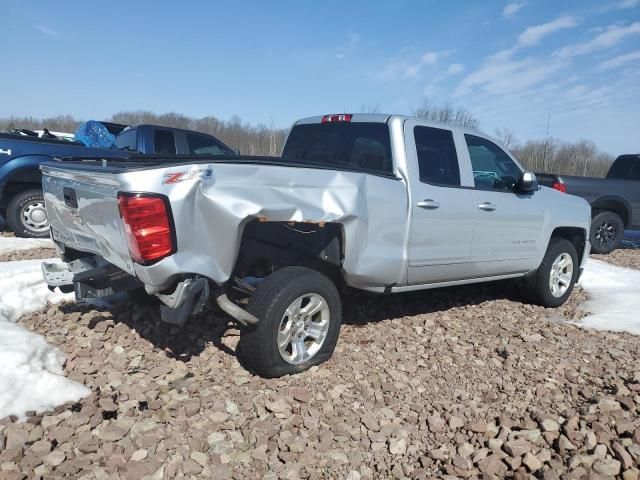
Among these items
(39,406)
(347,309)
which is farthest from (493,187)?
(39,406)

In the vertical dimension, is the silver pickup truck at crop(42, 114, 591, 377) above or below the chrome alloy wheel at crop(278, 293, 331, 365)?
above

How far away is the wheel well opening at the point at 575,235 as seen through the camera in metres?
5.89

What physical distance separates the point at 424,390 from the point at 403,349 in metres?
0.69

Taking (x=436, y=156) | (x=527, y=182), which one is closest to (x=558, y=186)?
(x=527, y=182)

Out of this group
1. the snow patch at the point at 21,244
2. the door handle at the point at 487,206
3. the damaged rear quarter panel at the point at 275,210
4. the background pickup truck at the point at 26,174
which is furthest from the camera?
the background pickup truck at the point at 26,174

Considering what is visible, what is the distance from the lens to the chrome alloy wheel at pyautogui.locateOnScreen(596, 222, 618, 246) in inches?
381

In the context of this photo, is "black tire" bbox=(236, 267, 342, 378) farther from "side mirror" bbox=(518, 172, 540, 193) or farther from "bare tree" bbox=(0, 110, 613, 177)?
"bare tree" bbox=(0, 110, 613, 177)

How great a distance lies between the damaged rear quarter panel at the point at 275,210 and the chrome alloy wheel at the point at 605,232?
7.36 meters

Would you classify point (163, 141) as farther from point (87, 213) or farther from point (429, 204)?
point (429, 204)

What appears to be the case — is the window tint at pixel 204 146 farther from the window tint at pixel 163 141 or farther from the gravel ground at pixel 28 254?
the gravel ground at pixel 28 254

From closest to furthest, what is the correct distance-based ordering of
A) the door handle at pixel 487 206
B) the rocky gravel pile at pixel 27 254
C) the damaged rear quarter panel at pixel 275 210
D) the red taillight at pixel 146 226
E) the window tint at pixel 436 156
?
the red taillight at pixel 146 226 < the damaged rear quarter panel at pixel 275 210 < the window tint at pixel 436 156 < the door handle at pixel 487 206 < the rocky gravel pile at pixel 27 254

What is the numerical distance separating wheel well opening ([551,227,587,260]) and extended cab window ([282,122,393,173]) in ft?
9.37

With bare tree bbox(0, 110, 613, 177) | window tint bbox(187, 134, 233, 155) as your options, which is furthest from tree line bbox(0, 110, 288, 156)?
window tint bbox(187, 134, 233, 155)

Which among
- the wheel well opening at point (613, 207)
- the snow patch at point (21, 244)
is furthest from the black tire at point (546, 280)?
the snow patch at point (21, 244)
